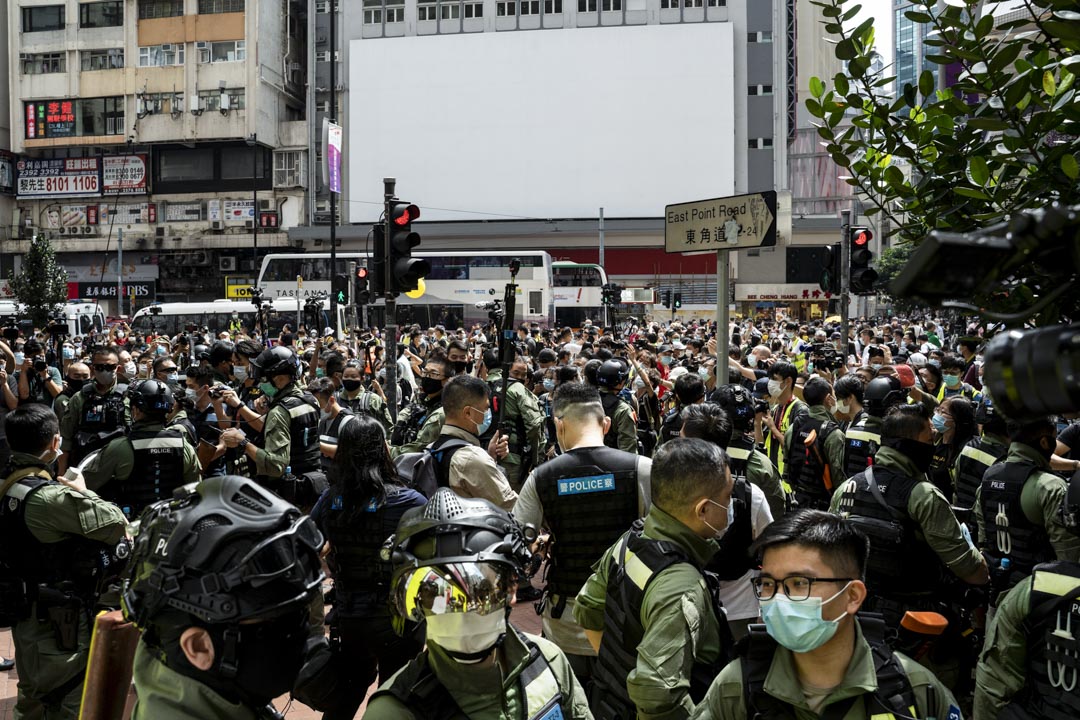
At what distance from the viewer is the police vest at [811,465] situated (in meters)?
6.94

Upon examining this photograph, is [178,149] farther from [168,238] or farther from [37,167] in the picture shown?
[37,167]

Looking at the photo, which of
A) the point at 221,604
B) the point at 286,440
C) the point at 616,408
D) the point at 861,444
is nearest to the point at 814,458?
the point at 861,444

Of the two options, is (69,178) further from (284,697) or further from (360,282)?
(284,697)

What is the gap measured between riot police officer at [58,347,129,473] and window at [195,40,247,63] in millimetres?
53113

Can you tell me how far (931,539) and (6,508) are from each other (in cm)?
433

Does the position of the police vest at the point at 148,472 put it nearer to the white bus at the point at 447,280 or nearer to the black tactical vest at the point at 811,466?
the black tactical vest at the point at 811,466


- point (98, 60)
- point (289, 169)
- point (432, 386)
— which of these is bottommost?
point (432, 386)

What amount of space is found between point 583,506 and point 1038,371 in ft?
10.2

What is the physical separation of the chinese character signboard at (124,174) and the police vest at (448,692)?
61.3 m

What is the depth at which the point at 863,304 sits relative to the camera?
80625mm

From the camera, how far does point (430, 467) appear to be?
5230mm

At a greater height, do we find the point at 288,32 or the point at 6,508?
the point at 288,32

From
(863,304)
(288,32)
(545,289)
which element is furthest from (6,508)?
(863,304)

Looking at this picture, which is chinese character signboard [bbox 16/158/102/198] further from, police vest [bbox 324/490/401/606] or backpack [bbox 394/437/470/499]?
police vest [bbox 324/490/401/606]
